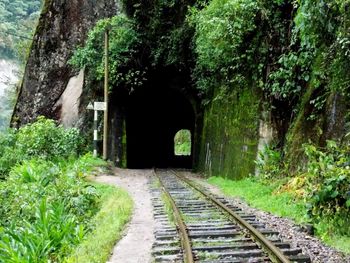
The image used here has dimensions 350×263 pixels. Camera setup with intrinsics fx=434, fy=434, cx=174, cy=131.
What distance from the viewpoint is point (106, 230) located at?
6445 millimetres

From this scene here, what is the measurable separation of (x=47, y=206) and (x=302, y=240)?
5108 mm

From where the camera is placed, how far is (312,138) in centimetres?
913

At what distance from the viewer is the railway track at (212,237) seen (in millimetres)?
4914

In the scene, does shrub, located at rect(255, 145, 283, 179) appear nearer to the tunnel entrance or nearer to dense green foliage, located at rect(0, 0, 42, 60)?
the tunnel entrance

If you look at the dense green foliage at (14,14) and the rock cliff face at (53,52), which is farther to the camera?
the dense green foliage at (14,14)

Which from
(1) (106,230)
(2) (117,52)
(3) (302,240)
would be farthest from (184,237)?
(2) (117,52)

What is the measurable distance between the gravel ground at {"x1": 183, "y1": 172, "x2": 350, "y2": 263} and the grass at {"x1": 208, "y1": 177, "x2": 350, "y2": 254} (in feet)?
0.49

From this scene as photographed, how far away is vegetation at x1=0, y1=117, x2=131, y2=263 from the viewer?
259 inches

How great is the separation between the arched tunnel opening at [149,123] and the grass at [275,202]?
9677 mm

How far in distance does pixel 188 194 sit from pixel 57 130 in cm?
880

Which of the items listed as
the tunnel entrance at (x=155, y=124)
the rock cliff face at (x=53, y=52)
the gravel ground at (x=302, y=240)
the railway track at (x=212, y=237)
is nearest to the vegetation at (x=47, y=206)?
the railway track at (x=212, y=237)

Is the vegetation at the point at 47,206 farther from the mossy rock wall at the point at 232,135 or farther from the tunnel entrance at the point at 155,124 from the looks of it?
the tunnel entrance at the point at 155,124

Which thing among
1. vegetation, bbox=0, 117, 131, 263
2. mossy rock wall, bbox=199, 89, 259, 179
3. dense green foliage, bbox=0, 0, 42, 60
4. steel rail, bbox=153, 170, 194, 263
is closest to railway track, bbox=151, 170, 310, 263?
steel rail, bbox=153, 170, 194, 263

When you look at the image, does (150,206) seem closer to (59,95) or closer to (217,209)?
(217,209)
